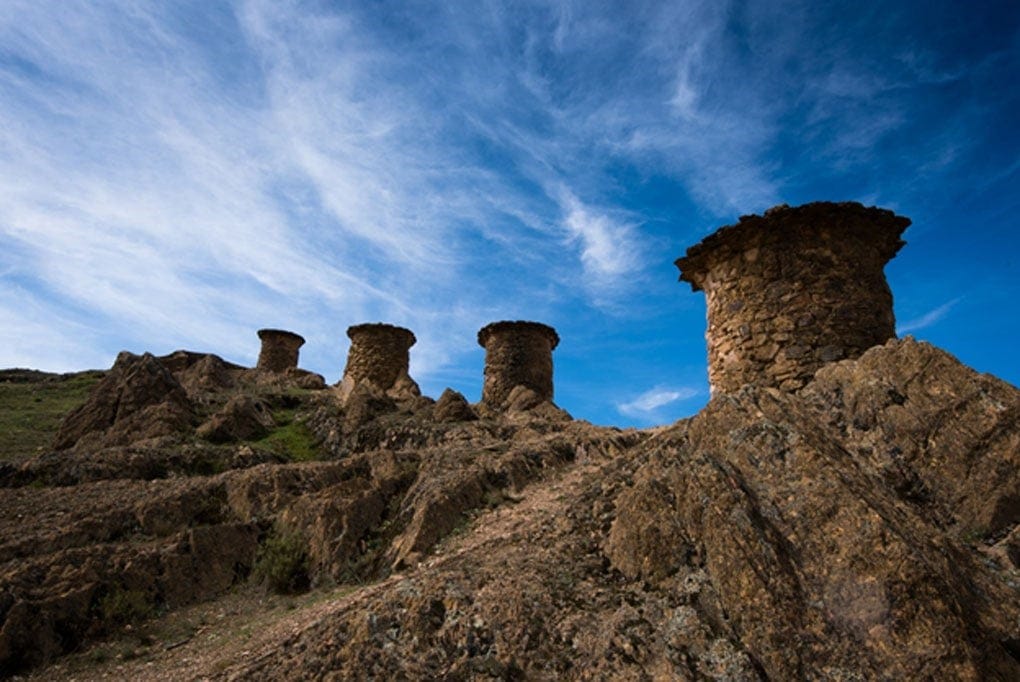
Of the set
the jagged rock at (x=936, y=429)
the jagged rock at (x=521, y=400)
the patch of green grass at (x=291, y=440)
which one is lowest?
the jagged rock at (x=936, y=429)

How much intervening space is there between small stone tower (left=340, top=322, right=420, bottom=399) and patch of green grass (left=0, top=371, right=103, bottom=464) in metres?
11.0

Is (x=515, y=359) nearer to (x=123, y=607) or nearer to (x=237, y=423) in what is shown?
(x=237, y=423)

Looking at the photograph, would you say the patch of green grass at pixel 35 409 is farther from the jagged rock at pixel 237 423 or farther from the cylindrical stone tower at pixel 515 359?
the cylindrical stone tower at pixel 515 359

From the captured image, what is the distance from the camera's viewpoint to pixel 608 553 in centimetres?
613

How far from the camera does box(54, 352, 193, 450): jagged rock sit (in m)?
17.9

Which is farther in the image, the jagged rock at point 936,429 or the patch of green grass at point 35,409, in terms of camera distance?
the patch of green grass at point 35,409

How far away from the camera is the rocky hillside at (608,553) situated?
470 cm

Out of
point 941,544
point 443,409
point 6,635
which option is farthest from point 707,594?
point 443,409

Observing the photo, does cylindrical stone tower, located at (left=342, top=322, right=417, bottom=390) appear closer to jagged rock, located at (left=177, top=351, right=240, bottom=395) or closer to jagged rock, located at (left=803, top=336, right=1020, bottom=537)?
jagged rock, located at (left=177, top=351, right=240, bottom=395)

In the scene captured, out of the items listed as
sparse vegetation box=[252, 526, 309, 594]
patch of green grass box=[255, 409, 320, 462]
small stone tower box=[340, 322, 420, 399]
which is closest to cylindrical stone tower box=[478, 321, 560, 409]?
small stone tower box=[340, 322, 420, 399]

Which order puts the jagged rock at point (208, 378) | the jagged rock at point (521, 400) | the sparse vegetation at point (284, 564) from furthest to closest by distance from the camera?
1. the jagged rock at point (208, 378)
2. the jagged rock at point (521, 400)
3. the sparse vegetation at point (284, 564)

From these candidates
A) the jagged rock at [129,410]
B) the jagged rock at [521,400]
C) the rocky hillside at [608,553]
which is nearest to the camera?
the rocky hillside at [608,553]

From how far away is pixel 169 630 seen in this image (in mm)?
8539

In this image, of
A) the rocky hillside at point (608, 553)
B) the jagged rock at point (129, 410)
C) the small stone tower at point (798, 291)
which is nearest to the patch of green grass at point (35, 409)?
the jagged rock at point (129, 410)
